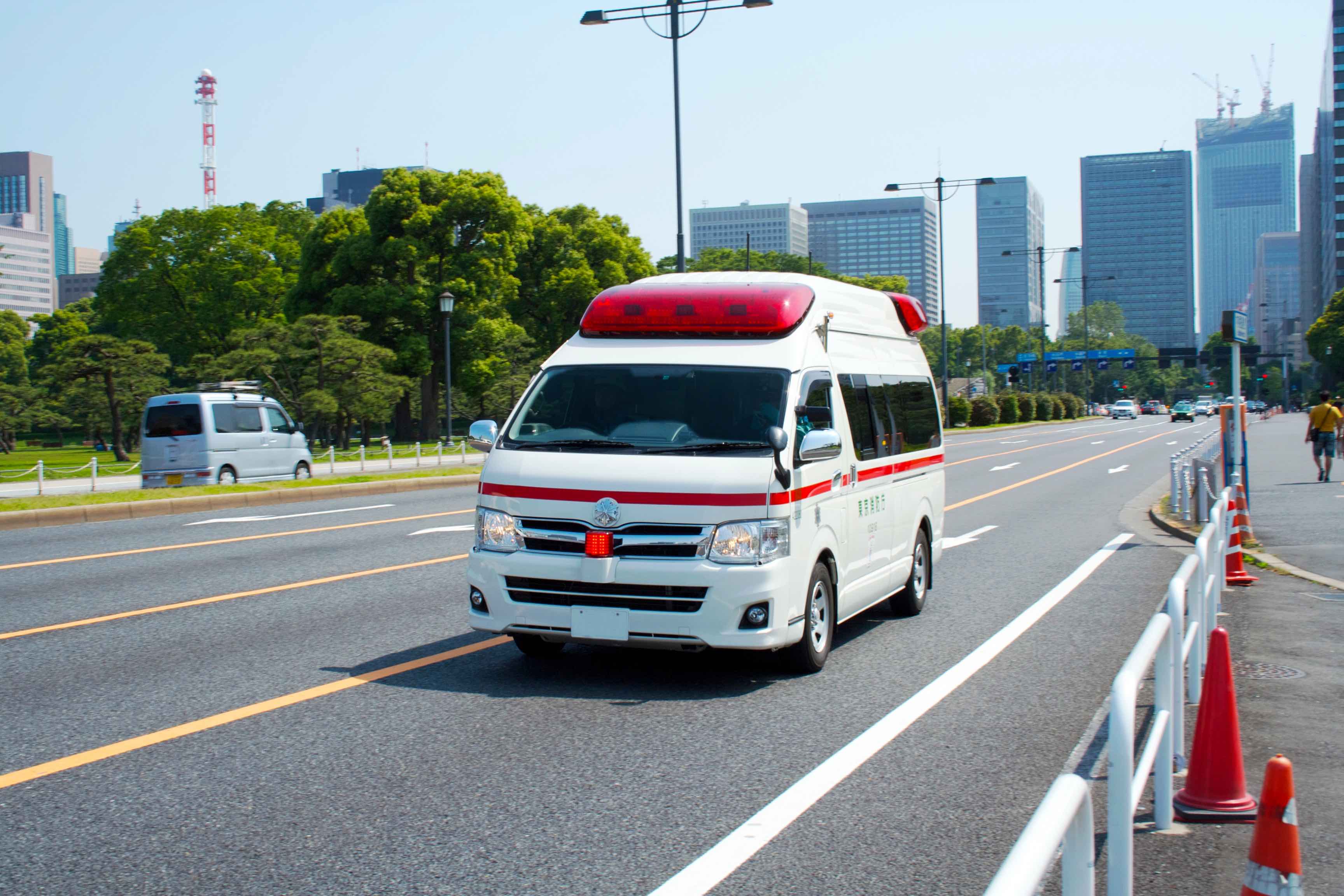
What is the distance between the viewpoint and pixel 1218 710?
4.60 metres

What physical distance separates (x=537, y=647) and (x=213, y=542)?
27.0 ft

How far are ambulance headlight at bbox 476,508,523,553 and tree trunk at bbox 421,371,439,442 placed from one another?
2067 inches

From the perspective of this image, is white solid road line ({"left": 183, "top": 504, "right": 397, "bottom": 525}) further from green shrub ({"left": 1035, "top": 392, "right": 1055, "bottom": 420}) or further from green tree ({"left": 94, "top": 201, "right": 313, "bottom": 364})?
green shrub ({"left": 1035, "top": 392, "right": 1055, "bottom": 420})

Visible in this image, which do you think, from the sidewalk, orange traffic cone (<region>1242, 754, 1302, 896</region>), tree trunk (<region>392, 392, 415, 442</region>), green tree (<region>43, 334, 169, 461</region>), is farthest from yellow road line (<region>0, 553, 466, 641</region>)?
tree trunk (<region>392, 392, 415, 442</region>)

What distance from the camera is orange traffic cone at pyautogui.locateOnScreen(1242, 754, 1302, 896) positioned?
317 centimetres

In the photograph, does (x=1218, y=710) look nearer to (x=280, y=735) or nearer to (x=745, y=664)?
(x=745, y=664)

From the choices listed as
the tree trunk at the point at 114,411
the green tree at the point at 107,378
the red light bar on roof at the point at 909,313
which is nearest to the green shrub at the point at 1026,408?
the green tree at the point at 107,378

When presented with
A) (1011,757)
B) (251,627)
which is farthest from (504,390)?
(1011,757)

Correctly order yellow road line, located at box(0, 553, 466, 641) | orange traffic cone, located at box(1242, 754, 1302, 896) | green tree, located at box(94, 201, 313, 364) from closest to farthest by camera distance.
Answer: orange traffic cone, located at box(1242, 754, 1302, 896), yellow road line, located at box(0, 553, 466, 641), green tree, located at box(94, 201, 313, 364)

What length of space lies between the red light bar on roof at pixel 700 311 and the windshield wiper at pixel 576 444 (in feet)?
3.19

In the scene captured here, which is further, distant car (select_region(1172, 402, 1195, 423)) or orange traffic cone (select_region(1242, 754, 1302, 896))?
distant car (select_region(1172, 402, 1195, 423))

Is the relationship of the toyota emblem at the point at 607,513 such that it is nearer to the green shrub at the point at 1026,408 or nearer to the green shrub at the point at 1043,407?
the green shrub at the point at 1026,408

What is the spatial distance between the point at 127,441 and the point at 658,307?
5183cm

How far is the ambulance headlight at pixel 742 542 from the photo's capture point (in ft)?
22.2
